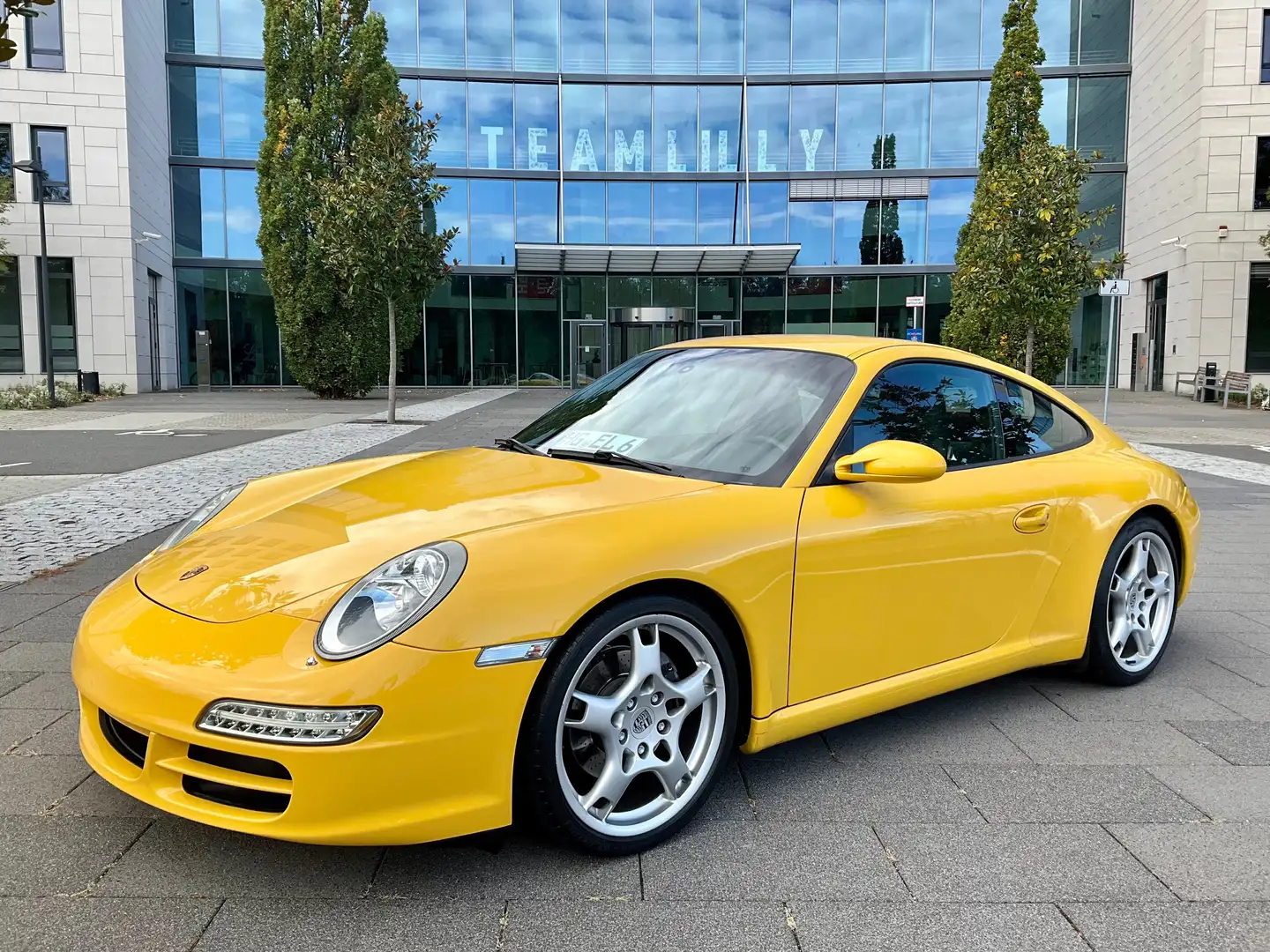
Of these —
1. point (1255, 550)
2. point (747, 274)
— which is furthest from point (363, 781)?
point (747, 274)

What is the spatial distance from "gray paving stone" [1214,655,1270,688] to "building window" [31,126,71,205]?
28605 millimetres

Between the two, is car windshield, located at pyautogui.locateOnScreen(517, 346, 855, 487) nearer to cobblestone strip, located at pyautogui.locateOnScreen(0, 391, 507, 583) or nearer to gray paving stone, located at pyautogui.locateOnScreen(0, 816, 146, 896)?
gray paving stone, located at pyautogui.locateOnScreen(0, 816, 146, 896)

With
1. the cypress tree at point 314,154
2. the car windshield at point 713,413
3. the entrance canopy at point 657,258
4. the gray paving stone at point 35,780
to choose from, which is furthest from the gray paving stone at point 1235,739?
the entrance canopy at point 657,258

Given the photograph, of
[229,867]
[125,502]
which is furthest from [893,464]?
[125,502]

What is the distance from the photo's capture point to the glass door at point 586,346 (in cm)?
3419

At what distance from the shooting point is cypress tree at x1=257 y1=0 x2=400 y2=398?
24.2 meters

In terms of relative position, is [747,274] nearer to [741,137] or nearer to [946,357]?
[741,137]

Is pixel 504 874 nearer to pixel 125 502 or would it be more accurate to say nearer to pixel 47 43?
pixel 125 502

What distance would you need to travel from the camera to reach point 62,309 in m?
28.2

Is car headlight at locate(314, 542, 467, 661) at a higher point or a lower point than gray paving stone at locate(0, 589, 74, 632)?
higher

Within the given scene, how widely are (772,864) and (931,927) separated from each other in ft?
1.43

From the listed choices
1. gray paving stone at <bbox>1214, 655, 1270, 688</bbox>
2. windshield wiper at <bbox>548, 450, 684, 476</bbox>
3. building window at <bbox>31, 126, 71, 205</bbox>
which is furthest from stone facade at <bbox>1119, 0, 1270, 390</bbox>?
building window at <bbox>31, 126, 71, 205</bbox>

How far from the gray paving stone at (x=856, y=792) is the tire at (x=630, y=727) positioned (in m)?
0.33

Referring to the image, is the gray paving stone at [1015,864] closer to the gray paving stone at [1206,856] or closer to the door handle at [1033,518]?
the gray paving stone at [1206,856]
